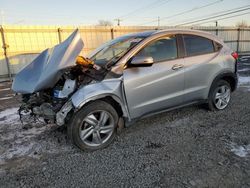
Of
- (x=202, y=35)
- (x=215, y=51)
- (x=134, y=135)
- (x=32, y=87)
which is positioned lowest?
(x=134, y=135)

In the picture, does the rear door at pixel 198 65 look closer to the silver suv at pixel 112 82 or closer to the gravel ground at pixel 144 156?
the silver suv at pixel 112 82

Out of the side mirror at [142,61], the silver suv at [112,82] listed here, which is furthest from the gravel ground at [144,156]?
the side mirror at [142,61]

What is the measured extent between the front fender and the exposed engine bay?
104 millimetres

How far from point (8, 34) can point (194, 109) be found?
34.3ft

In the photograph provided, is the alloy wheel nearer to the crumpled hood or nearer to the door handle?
the crumpled hood

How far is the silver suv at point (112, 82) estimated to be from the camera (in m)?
3.37

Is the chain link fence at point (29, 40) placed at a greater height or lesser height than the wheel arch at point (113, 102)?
greater

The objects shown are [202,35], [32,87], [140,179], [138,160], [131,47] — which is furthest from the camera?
[202,35]

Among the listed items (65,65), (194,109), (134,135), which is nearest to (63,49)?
(65,65)

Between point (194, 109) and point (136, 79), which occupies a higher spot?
point (136, 79)

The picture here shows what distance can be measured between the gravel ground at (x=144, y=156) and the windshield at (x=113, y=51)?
134 centimetres

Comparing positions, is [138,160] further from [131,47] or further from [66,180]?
[131,47]

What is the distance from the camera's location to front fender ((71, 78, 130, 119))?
3230 mm

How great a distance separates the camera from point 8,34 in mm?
11570
